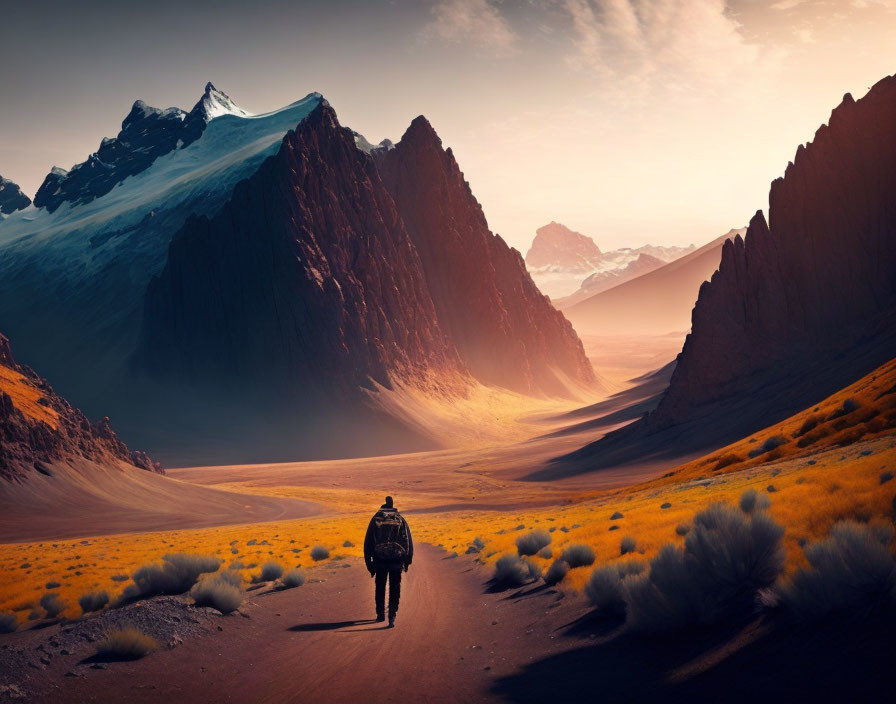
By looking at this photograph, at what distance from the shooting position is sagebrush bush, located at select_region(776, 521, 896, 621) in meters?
6.46

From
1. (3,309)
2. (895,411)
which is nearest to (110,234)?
(3,309)

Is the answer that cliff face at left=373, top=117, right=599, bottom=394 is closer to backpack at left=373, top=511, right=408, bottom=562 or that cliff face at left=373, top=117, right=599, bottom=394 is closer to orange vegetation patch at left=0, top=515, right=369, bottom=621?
orange vegetation patch at left=0, top=515, right=369, bottom=621

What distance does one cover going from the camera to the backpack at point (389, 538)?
13.1 m

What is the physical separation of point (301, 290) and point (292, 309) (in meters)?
4.31

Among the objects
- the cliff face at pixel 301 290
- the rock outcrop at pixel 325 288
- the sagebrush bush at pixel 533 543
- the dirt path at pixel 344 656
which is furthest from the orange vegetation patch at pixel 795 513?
the cliff face at pixel 301 290

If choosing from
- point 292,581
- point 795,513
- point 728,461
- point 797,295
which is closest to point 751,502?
point 795,513

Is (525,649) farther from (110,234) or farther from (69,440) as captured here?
(110,234)

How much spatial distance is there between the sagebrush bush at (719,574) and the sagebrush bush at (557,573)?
5436 mm

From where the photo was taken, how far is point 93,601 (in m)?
15.2

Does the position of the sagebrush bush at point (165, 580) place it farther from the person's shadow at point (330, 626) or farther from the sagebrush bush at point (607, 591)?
the sagebrush bush at point (607, 591)

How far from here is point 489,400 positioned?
14975 centimetres

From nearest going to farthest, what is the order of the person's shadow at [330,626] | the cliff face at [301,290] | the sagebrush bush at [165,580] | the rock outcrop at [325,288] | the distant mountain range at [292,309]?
the person's shadow at [330,626], the sagebrush bush at [165,580], the distant mountain range at [292,309], the cliff face at [301,290], the rock outcrop at [325,288]

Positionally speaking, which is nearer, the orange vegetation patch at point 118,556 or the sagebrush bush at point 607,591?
the sagebrush bush at point 607,591

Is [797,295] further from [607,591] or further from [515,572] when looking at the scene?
[607,591]
